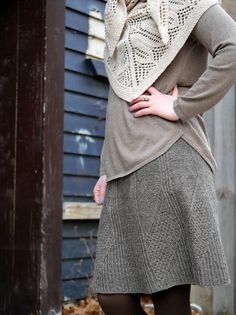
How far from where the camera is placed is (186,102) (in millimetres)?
2041

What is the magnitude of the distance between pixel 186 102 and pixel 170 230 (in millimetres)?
393

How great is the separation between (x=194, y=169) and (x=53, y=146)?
6.07 ft

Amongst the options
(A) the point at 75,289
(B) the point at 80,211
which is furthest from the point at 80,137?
(A) the point at 75,289

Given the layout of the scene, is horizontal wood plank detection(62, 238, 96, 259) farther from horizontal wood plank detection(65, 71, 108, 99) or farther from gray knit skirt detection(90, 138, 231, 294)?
gray knit skirt detection(90, 138, 231, 294)

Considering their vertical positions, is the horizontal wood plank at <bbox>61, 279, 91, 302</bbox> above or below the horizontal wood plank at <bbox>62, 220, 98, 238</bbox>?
below

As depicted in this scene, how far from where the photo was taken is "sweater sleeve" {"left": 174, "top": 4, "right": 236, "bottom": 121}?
6.51 ft

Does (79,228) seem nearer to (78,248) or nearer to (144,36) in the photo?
(78,248)

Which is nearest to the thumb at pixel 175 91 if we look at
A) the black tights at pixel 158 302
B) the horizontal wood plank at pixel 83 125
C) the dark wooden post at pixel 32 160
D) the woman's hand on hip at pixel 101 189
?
the woman's hand on hip at pixel 101 189

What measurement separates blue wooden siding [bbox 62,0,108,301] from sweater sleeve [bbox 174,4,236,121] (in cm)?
287

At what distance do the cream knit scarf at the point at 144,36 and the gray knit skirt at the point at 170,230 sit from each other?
0.25m

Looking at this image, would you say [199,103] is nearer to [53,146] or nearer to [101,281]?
[101,281]

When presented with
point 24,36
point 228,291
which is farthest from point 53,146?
point 228,291

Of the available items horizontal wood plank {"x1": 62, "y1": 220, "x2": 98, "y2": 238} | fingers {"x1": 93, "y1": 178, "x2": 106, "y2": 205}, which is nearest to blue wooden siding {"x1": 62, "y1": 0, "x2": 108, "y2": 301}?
horizontal wood plank {"x1": 62, "y1": 220, "x2": 98, "y2": 238}

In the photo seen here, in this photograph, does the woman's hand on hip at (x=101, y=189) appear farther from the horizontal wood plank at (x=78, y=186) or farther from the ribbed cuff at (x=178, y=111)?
the horizontal wood plank at (x=78, y=186)
